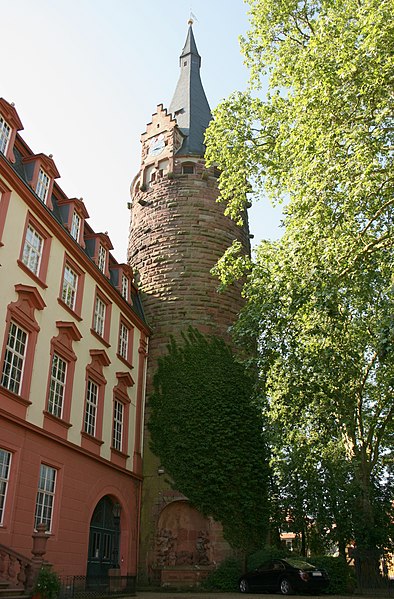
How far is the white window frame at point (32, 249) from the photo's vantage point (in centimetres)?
1369

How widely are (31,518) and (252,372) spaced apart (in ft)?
21.4

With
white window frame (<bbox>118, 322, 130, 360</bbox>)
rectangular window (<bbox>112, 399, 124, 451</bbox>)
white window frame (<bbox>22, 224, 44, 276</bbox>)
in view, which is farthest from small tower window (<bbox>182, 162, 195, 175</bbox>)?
white window frame (<bbox>22, 224, 44, 276</bbox>)

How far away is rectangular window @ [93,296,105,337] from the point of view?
17377 millimetres

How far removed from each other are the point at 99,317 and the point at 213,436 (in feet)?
17.3

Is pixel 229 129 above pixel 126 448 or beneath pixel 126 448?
above

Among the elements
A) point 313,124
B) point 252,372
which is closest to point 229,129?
point 313,124

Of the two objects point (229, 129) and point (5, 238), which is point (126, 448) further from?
point (229, 129)

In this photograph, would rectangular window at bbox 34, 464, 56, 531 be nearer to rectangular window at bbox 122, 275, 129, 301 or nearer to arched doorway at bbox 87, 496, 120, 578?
arched doorway at bbox 87, 496, 120, 578

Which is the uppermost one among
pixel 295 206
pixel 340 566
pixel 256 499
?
pixel 295 206

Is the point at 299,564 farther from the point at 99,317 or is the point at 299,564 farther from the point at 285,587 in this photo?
the point at 99,317

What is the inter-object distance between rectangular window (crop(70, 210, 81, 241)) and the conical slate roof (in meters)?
Answer: 8.43

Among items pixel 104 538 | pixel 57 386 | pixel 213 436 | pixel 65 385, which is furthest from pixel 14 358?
pixel 213 436

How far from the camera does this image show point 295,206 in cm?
1341

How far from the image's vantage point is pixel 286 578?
48.1 feet
